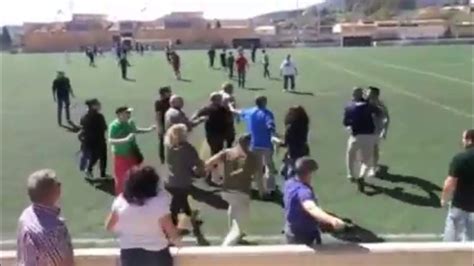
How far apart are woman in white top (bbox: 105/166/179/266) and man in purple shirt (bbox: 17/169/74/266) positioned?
72 cm

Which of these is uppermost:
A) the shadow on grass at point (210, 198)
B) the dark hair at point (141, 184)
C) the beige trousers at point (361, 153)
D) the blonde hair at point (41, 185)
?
the blonde hair at point (41, 185)

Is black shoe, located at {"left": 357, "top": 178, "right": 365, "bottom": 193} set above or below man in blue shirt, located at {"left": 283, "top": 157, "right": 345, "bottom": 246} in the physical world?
below

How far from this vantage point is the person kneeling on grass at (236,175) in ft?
32.2

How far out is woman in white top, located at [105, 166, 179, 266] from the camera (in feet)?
20.6

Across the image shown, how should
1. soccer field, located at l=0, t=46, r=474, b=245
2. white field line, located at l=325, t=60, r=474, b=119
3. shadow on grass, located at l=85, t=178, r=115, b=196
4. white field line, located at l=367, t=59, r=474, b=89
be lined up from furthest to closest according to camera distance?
white field line, located at l=367, t=59, r=474, b=89 → white field line, located at l=325, t=60, r=474, b=119 → shadow on grass, located at l=85, t=178, r=115, b=196 → soccer field, located at l=0, t=46, r=474, b=245

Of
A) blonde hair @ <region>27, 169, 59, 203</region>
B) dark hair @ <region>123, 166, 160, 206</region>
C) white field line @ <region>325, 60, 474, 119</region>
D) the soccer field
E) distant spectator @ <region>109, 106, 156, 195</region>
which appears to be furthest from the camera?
white field line @ <region>325, 60, 474, 119</region>

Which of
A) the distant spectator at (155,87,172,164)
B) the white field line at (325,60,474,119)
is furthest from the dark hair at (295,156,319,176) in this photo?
the white field line at (325,60,474,119)

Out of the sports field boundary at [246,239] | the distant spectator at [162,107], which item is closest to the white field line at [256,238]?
the sports field boundary at [246,239]

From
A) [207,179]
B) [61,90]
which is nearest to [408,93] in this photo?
[61,90]

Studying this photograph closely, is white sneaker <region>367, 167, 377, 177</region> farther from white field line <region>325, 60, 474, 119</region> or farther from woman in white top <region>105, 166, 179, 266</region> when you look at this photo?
white field line <region>325, 60, 474, 119</region>

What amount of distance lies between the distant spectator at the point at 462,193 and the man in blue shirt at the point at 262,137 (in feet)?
14.1

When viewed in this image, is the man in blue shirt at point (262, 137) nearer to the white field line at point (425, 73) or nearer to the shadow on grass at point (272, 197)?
the shadow on grass at point (272, 197)

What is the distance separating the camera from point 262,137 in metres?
12.8

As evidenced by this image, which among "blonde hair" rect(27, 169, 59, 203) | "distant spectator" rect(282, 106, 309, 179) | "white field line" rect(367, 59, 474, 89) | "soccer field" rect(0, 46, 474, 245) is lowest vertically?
"white field line" rect(367, 59, 474, 89)
